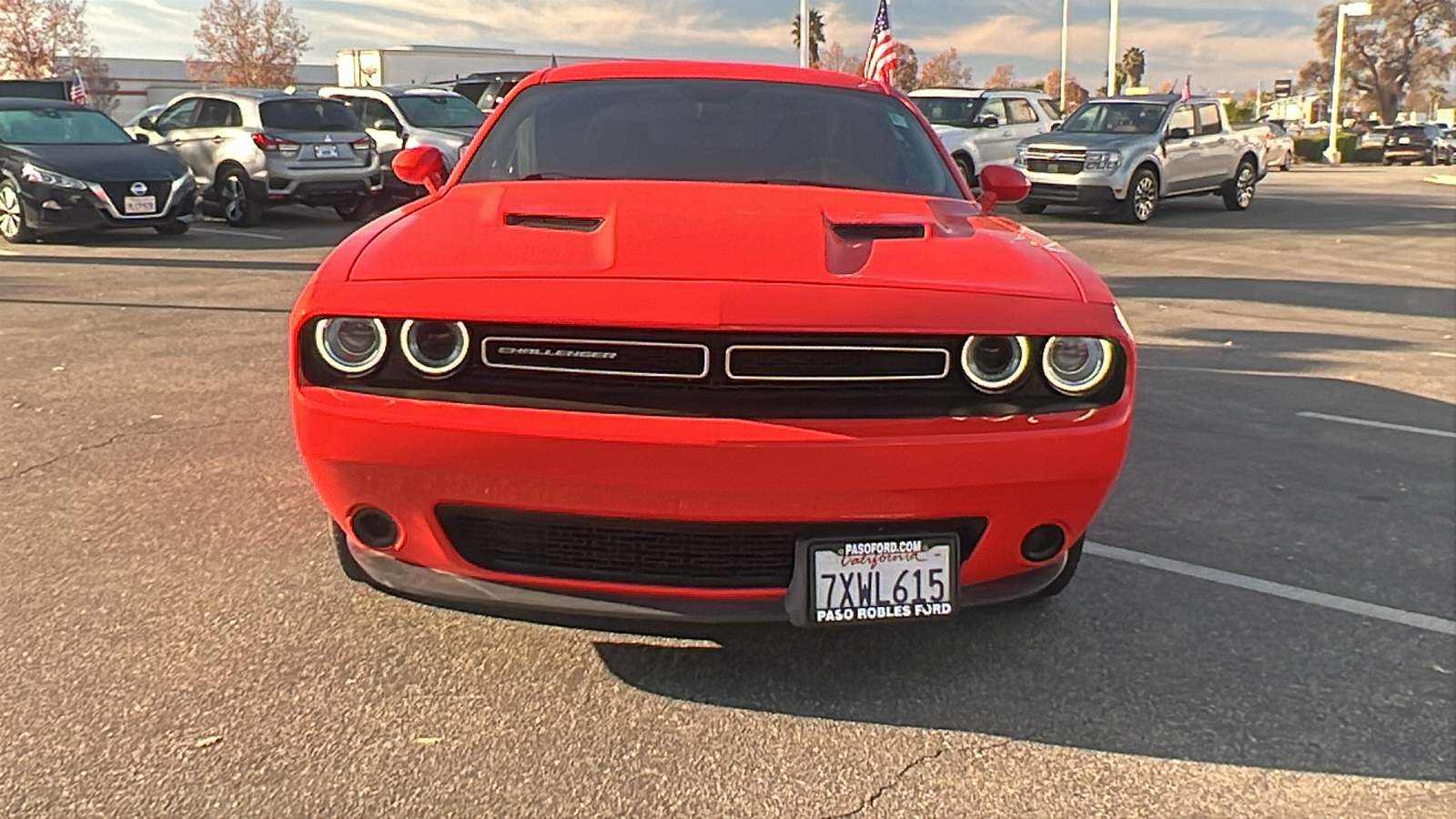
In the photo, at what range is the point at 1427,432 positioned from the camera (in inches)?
230

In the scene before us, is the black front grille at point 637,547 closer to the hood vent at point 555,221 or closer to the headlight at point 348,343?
the headlight at point 348,343

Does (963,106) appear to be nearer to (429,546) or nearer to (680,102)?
(680,102)

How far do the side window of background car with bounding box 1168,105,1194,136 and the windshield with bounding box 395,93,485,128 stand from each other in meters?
9.59

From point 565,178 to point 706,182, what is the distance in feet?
1.44

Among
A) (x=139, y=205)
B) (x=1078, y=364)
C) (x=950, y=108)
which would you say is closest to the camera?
(x=1078, y=364)

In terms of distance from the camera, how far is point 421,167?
434 centimetres

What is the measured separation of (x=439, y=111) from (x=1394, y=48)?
7671cm

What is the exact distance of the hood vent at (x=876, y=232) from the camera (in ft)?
10.0

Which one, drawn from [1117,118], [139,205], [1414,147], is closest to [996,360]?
[139,205]

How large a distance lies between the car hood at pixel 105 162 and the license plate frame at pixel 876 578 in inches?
453

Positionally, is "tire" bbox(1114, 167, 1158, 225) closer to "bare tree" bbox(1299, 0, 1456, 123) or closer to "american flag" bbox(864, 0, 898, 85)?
"american flag" bbox(864, 0, 898, 85)

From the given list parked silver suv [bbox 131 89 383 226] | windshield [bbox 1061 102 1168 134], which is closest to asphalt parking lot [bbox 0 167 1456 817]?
parked silver suv [bbox 131 89 383 226]

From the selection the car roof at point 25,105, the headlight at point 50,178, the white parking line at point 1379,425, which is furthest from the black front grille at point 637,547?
the car roof at point 25,105

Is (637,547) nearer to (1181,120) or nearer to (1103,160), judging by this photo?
(1103,160)
